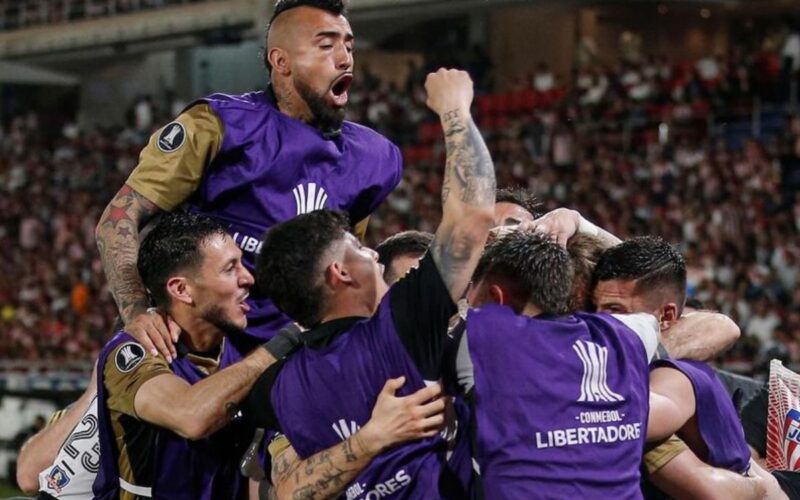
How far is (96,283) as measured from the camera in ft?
73.7

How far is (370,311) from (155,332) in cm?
96

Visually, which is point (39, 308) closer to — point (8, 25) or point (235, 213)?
point (8, 25)

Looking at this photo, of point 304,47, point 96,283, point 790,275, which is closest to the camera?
point 304,47

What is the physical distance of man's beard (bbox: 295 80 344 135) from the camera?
521 centimetres

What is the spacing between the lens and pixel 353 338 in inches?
156

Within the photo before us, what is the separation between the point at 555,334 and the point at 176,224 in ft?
5.21

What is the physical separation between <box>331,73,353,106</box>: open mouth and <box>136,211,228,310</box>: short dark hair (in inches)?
27.3

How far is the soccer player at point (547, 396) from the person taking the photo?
3.86 meters

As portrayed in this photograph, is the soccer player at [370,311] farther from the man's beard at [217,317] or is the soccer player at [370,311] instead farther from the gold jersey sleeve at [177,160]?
the gold jersey sleeve at [177,160]

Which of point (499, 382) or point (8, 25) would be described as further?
point (8, 25)

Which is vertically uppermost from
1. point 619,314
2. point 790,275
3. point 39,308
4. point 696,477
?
point 619,314

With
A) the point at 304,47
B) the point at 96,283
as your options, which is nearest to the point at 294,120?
the point at 304,47

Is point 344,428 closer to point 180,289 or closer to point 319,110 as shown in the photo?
point 180,289

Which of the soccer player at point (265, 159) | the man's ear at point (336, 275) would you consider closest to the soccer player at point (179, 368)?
the soccer player at point (265, 159)
